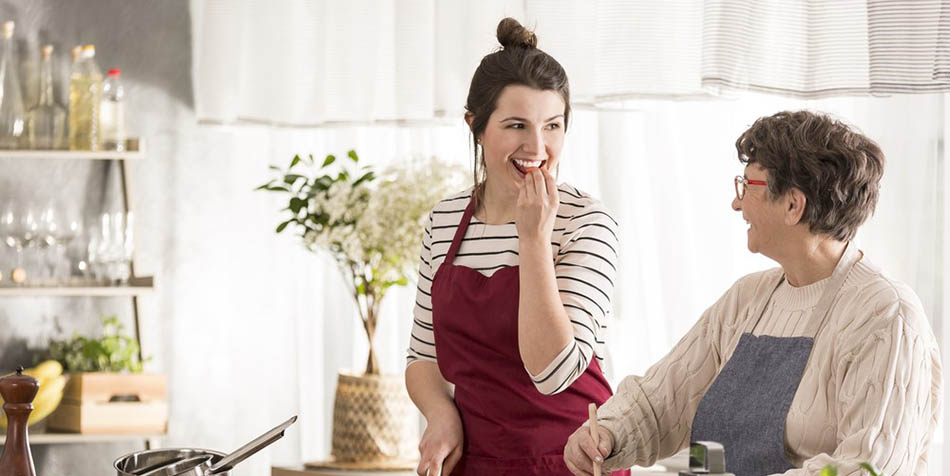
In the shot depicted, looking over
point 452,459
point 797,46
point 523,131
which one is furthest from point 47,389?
point 797,46

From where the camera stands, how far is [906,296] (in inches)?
58.9

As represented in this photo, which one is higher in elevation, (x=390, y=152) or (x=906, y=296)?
(x=390, y=152)

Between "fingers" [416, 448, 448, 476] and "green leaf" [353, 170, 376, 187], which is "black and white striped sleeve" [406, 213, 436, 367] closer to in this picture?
"fingers" [416, 448, 448, 476]

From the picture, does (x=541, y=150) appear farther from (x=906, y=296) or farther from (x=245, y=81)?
(x=245, y=81)

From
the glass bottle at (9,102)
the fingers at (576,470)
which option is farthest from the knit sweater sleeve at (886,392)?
the glass bottle at (9,102)

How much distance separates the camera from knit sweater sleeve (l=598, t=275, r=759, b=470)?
175 cm

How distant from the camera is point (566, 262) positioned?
1.74 meters

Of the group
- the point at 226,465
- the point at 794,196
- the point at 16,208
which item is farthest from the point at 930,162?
the point at 16,208

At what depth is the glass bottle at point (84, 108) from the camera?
120 inches

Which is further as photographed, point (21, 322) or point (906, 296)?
point (21, 322)

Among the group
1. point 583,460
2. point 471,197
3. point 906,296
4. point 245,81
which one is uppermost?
point 245,81

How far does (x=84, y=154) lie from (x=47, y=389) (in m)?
0.68

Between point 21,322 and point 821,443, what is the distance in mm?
2497

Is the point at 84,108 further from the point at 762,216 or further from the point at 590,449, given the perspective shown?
the point at 762,216
